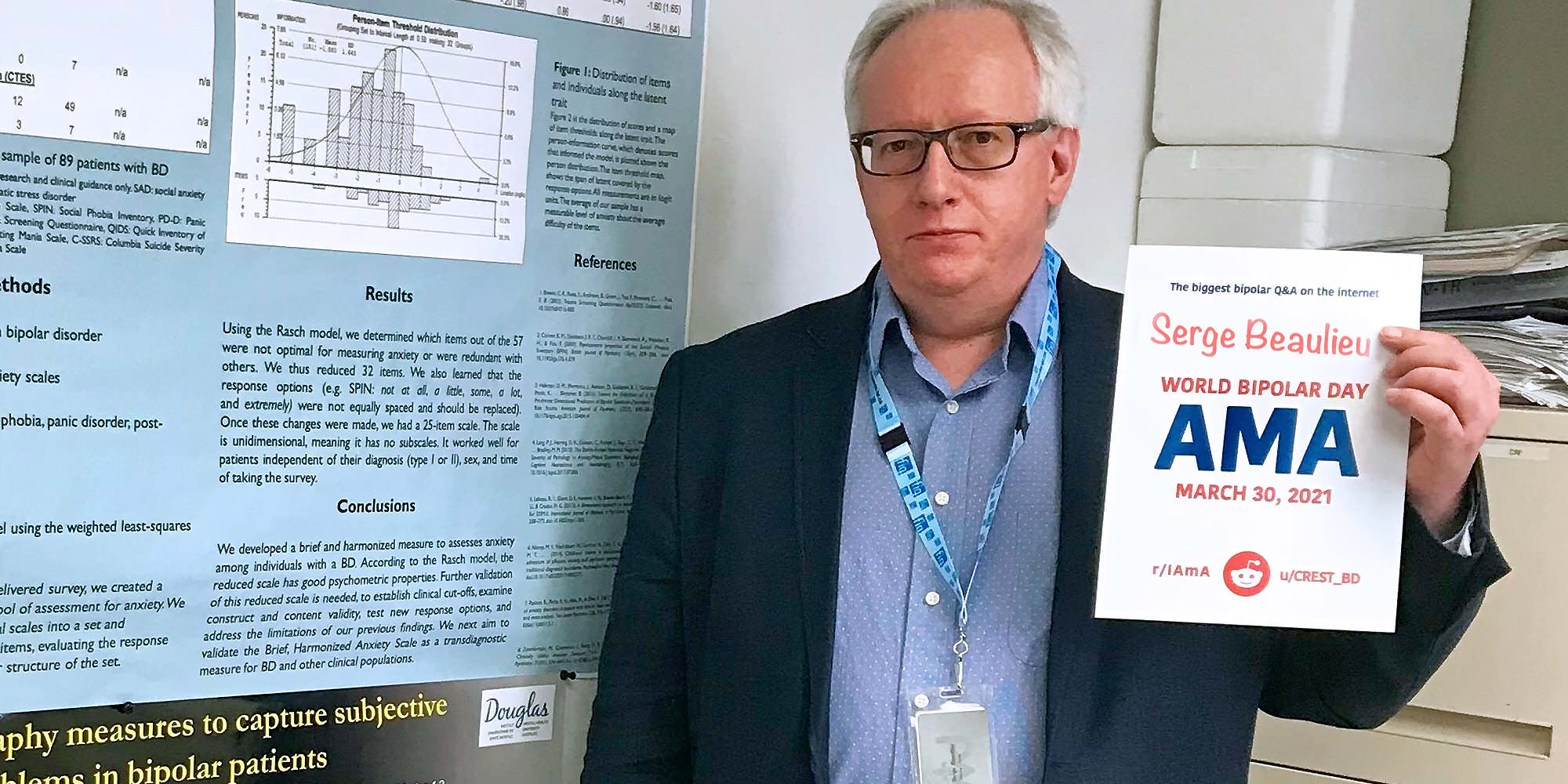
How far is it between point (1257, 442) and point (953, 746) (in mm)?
401

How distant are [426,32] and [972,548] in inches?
32.2

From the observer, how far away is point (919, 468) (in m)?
1.32

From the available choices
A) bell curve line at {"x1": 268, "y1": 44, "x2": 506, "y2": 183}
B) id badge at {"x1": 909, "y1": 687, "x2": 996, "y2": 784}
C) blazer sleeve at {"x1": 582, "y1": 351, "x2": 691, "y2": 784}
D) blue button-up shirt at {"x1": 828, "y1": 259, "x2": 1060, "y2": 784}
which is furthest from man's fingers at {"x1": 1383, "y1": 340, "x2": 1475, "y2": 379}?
bell curve line at {"x1": 268, "y1": 44, "x2": 506, "y2": 183}

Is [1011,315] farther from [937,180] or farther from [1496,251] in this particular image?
[1496,251]

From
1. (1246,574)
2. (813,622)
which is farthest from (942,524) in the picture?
(1246,574)

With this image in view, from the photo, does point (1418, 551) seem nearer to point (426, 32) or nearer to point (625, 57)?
point (625, 57)

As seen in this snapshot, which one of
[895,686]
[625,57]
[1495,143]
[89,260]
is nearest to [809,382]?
[895,686]

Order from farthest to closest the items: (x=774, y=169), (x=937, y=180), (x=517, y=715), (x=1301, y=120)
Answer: (x=1301, y=120), (x=774, y=169), (x=517, y=715), (x=937, y=180)

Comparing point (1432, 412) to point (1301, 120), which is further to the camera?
point (1301, 120)

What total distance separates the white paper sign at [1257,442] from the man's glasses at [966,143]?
24cm

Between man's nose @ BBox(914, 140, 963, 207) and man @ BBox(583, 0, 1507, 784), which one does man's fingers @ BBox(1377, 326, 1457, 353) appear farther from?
man's nose @ BBox(914, 140, 963, 207)

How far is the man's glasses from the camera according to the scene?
4.22 ft

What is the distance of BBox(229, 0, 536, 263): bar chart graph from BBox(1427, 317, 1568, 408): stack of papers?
4.01ft

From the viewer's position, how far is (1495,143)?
1999 millimetres
